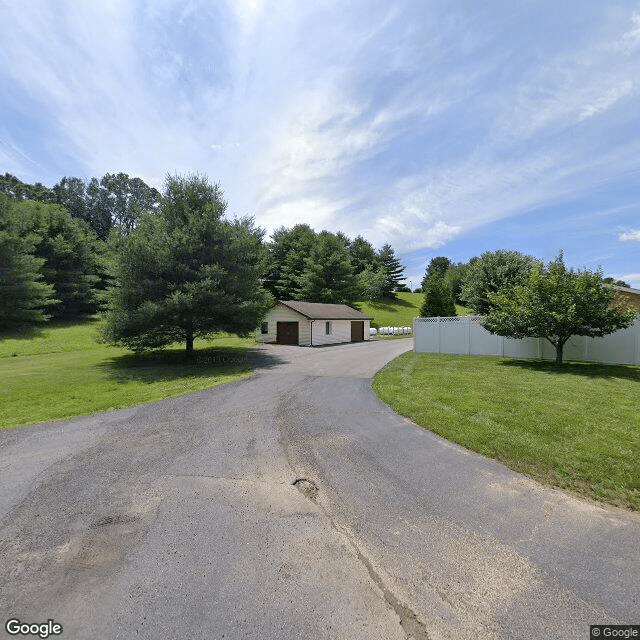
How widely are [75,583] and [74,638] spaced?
60 centimetres

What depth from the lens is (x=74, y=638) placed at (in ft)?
7.28

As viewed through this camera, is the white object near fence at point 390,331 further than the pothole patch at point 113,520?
Yes

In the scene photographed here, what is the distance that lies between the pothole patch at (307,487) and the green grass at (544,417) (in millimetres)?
2830

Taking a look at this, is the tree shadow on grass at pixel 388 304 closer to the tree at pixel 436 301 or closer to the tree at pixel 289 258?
the tree at pixel 289 258

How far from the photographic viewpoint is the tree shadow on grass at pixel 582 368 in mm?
11999

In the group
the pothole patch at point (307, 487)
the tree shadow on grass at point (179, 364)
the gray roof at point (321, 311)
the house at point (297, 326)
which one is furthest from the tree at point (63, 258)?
the pothole patch at point (307, 487)

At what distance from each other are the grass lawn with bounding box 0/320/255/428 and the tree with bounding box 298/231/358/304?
22.6m

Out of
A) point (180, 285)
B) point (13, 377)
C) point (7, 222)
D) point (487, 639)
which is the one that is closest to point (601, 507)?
point (487, 639)

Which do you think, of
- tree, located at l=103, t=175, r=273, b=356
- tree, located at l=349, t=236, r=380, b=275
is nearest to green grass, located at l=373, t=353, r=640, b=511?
tree, located at l=103, t=175, r=273, b=356

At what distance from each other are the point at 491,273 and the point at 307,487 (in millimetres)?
26527

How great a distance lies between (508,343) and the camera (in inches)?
685

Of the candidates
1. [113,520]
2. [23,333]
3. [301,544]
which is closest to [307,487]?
[301,544]

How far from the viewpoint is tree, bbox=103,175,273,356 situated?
1541cm

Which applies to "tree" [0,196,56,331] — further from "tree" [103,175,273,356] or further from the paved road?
the paved road
